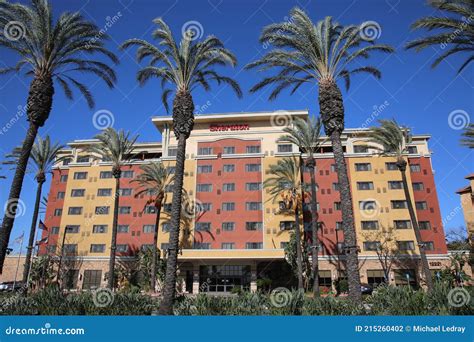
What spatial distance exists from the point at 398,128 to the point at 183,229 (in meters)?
→ 29.7

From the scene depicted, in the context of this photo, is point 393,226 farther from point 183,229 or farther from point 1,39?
point 1,39

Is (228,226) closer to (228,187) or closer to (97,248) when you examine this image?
(228,187)

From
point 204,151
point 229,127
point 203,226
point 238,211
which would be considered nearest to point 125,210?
point 203,226

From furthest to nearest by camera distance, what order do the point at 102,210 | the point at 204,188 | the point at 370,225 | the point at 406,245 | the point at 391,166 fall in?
the point at 102,210, the point at 204,188, the point at 391,166, the point at 370,225, the point at 406,245

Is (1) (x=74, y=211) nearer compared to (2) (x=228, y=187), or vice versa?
(2) (x=228, y=187)

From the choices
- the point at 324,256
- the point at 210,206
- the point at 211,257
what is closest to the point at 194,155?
the point at 210,206

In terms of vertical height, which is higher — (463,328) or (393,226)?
(393,226)

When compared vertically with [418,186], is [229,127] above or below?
above

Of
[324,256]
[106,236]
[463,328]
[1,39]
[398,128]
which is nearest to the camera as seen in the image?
[463,328]

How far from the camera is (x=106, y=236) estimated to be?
4956 centimetres

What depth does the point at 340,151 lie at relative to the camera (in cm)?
1773

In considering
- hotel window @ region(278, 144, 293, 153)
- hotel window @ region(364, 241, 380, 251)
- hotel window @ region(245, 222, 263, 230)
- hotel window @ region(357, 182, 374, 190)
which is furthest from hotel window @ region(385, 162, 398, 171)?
hotel window @ region(245, 222, 263, 230)

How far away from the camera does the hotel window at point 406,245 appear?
43.9 meters

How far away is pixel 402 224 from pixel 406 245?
2.78 m
